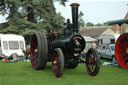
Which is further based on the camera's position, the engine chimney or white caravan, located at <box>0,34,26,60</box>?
white caravan, located at <box>0,34,26,60</box>

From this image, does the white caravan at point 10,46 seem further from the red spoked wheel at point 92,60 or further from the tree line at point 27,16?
the red spoked wheel at point 92,60

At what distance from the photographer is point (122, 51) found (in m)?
10.4

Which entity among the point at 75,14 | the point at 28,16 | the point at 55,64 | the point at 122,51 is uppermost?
the point at 28,16

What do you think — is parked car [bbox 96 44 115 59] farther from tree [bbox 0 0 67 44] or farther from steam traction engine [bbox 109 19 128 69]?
tree [bbox 0 0 67 44]

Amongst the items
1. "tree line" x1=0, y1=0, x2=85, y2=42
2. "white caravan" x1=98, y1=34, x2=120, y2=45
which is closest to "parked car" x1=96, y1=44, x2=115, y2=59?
"white caravan" x1=98, y1=34, x2=120, y2=45

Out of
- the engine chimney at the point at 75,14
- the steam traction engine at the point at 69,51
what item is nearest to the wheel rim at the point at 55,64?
the steam traction engine at the point at 69,51

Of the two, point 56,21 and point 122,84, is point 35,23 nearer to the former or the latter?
point 56,21

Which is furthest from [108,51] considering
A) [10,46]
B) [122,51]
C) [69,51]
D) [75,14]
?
[10,46]

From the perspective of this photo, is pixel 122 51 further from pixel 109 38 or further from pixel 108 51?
pixel 109 38

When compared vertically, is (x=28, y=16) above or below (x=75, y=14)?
above

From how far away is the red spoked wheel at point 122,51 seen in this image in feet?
33.1

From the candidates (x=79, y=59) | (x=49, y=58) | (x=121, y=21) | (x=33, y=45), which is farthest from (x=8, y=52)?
(x=121, y=21)

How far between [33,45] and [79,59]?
10.0 feet

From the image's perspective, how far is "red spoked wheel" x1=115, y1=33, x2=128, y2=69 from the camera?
10.1 m
